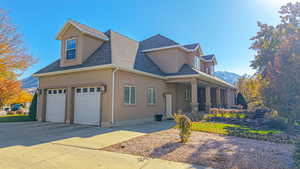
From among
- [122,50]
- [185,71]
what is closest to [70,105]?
[122,50]

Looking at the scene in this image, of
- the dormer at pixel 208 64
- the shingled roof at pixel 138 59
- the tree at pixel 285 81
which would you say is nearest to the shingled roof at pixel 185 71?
the shingled roof at pixel 138 59

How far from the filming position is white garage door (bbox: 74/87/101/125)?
11805mm

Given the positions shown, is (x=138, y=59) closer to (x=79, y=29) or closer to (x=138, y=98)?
(x=138, y=98)

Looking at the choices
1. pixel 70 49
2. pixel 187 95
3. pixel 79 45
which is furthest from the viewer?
pixel 187 95

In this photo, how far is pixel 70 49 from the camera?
13.6 m

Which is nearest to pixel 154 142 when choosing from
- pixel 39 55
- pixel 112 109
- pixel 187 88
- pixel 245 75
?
pixel 112 109

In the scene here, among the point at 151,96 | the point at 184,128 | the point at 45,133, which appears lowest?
the point at 45,133

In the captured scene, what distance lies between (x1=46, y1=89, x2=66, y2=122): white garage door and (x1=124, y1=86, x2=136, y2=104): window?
15.9 feet

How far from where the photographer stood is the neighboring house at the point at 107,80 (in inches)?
452

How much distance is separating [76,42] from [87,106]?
185 inches

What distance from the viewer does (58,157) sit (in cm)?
523

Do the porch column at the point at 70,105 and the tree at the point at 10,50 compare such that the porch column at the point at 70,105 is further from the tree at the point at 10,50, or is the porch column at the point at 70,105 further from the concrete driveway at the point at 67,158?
the tree at the point at 10,50

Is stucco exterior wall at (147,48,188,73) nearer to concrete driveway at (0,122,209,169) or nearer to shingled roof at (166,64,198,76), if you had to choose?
shingled roof at (166,64,198,76)

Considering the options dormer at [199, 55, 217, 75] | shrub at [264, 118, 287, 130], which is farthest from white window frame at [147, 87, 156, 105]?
dormer at [199, 55, 217, 75]
